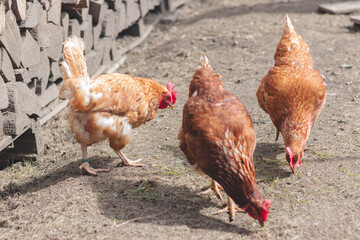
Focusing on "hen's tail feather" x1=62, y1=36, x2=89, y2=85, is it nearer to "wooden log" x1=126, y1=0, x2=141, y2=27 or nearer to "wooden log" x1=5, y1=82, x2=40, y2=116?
"wooden log" x1=5, y1=82, x2=40, y2=116

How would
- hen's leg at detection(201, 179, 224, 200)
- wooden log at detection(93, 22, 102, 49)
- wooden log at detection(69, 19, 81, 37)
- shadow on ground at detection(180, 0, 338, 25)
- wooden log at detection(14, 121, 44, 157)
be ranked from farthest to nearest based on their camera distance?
1. shadow on ground at detection(180, 0, 338, 25)
2. wooden log at detection(93, 22, 102, 49)
3. wooden log at detection(69, 19, 81, 37)
4. wooden log at detection(14, 121, 44, 157)
5. hen's leg at detection(201, 179, 224, 200)

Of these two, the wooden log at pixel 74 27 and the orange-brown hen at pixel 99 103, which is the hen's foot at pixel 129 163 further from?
the wooden log at pixel 74 27

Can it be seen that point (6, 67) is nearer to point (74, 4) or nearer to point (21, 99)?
point (21, 99)

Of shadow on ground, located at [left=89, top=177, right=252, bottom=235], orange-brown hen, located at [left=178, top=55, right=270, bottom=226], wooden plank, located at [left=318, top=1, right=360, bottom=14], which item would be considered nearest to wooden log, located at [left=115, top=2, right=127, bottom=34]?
shadow on ground, located at [left=89, top=177, right=252, bottom=235]

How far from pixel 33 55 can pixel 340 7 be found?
7121mm

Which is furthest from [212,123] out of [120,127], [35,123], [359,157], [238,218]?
[35,123]

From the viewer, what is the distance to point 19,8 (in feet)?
12.2

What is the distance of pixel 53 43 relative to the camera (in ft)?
15.3

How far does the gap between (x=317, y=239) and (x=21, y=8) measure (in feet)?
10.1

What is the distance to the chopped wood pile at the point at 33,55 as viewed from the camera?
3664 millimetres

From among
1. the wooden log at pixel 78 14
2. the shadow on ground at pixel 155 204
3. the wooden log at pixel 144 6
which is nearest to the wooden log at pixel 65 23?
the wooden log at pixel 78 14

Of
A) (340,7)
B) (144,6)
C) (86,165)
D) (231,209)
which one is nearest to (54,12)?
(86,165)

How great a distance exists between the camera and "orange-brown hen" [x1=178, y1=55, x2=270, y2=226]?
284 cm

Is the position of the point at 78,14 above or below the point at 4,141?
above
